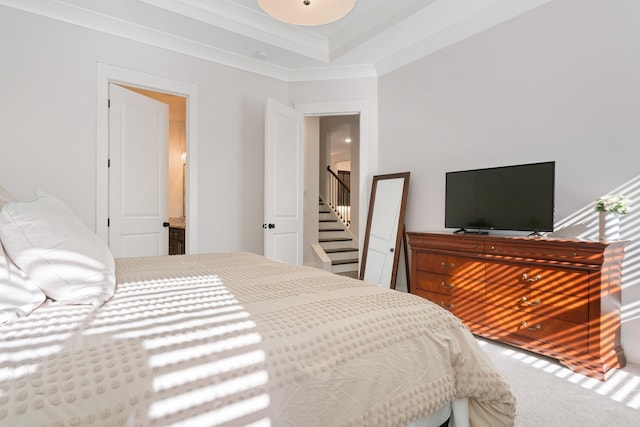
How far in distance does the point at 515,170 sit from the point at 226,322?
268 centimetres

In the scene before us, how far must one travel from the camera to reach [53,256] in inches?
43.8

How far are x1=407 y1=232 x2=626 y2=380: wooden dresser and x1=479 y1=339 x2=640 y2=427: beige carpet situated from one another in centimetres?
8

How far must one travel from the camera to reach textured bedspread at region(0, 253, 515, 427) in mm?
659

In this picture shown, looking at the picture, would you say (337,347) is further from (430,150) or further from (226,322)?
(430,150)

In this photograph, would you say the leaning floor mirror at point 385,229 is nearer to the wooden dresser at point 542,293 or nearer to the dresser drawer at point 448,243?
the dresser drawer at point 448,243

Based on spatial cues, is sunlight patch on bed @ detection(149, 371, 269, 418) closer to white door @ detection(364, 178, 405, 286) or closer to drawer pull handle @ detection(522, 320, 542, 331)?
drawer pull handle @ detection(522, 320, 542, 331)

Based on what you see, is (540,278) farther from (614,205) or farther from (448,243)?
(448,243)

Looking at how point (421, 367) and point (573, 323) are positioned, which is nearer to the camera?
point (421, 367)

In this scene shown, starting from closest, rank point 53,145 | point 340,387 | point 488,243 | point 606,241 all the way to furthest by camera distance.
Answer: point 340,387 → point 606,241 → point 488,243 → point 53,145

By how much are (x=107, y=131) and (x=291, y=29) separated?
220cm

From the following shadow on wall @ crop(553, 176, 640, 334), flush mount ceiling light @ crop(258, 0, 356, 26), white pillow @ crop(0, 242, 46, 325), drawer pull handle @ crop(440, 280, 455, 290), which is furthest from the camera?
drawer pull handle @ crop(440, 280, 455, 290)

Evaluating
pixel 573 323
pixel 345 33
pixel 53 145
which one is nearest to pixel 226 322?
pixel 573 323

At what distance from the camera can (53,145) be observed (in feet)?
9.93

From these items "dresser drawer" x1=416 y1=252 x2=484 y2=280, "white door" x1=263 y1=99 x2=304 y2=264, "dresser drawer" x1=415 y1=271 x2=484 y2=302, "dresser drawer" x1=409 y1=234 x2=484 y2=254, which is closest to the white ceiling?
"white door" x1=263 y1=99 x2=304 y2=264
